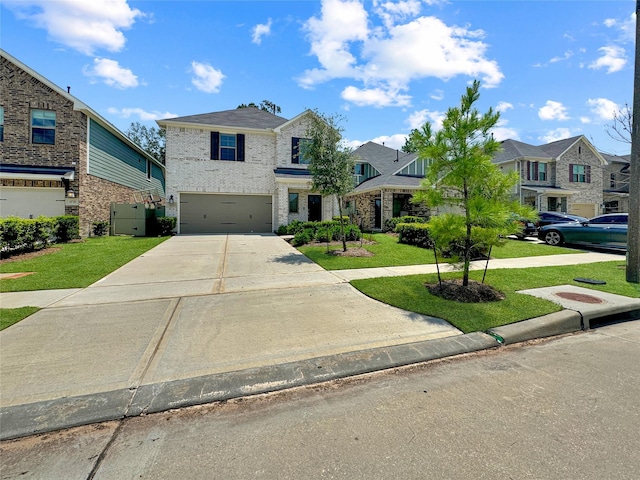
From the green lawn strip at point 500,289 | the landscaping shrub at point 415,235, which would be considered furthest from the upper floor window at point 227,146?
the green lawn strip at point 500,289

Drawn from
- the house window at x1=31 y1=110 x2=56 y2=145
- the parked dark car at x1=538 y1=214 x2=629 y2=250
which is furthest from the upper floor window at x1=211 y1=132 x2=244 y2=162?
the parked dark car at x1=538 y1=214 x2=629 y2=250

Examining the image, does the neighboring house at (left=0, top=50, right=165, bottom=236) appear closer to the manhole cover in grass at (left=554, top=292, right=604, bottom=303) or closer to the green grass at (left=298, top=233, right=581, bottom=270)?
the green grass at (left=298, top=233, right=581, bottom=270)

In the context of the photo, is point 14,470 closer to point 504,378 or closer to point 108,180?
point 504,378

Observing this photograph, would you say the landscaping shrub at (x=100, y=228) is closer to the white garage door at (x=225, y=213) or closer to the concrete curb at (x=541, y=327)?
the white garage door at (x=225, y=213)

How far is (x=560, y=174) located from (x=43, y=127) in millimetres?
34863

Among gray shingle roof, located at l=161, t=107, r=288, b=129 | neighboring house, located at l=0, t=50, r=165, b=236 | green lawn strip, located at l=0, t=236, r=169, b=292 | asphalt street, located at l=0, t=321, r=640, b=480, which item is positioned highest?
gray shingle roof, located at l=161, t=107, r=288, b=129

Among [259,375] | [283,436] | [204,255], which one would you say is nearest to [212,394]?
[259,375]

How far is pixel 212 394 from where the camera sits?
2.89 m

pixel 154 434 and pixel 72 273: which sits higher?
pixel 72 273

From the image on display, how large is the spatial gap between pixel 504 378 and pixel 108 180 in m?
20.7

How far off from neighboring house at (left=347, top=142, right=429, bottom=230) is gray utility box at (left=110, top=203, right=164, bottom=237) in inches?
455

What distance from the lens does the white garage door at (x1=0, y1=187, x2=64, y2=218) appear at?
45.4 ft

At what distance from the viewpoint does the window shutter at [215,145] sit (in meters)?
18.4

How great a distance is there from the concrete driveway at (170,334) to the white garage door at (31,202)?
1053cm
